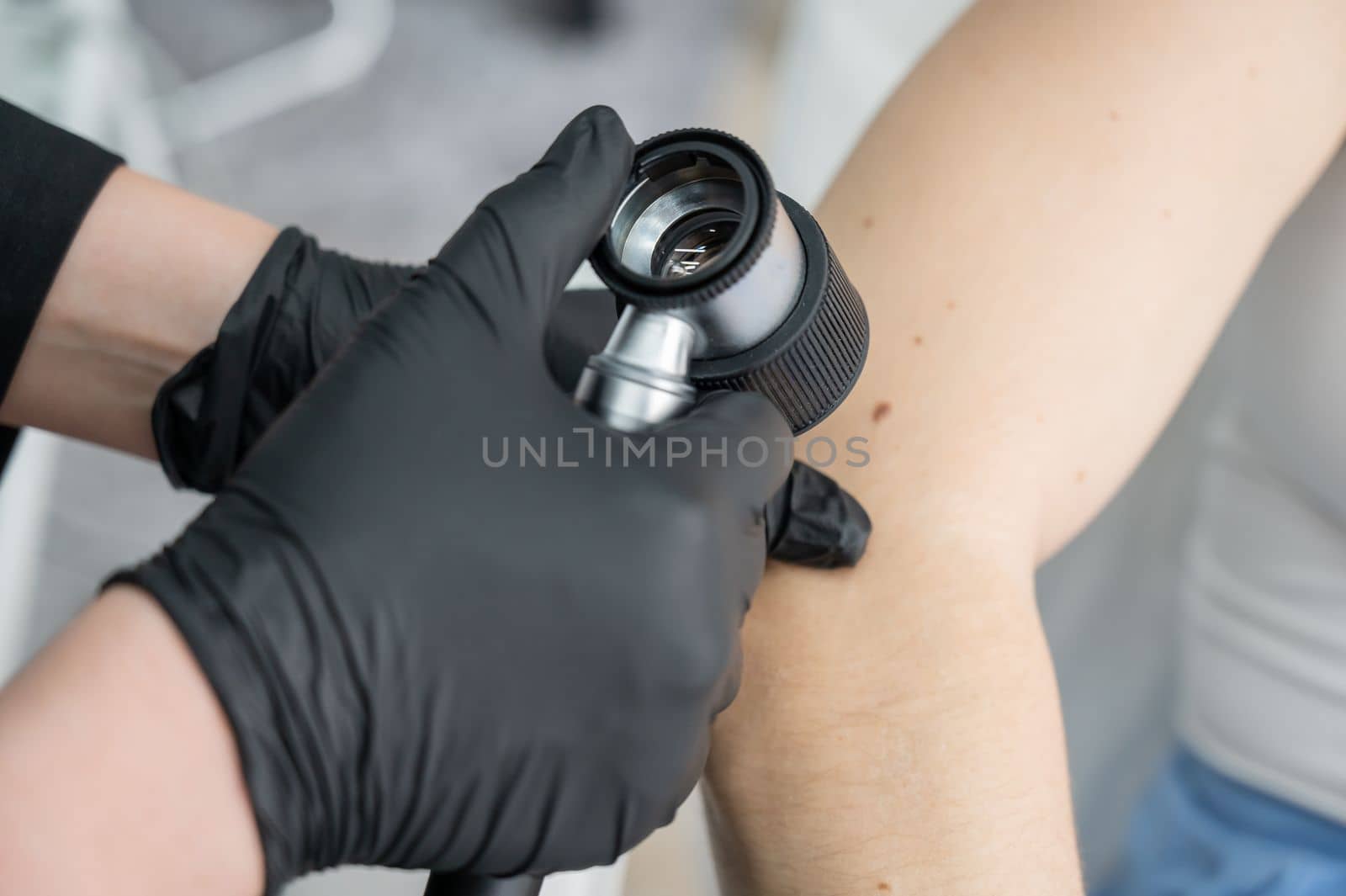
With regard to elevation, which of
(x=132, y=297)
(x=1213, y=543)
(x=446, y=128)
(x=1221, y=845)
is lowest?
(x=446, y=128)

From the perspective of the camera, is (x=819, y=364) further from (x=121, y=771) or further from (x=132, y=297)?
(x=132, y=297)

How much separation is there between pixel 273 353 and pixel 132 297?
0.12 metres

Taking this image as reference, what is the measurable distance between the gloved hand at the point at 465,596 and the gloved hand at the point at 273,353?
19 cm

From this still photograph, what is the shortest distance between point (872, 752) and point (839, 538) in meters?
0.15

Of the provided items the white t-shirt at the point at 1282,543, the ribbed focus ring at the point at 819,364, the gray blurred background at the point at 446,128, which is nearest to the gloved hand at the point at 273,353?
the ribbed focus ring at the point at 819,364

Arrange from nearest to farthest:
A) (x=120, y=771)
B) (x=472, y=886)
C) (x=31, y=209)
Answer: (x=120, y=771)
(x=472, y=886)
(x=31, y=209)

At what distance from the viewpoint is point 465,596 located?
499 millimetres

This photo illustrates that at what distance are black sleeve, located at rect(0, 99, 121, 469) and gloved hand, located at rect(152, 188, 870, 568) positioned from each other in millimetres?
114

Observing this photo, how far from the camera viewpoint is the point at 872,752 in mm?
683

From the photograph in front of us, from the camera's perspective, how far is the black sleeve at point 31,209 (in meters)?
0.72

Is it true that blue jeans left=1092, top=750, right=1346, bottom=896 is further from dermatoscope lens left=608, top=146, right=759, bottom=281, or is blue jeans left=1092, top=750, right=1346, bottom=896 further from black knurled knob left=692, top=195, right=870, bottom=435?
dermatoscope lens left=608, top=146, right=759, bottom=281

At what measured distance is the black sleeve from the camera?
72 cm

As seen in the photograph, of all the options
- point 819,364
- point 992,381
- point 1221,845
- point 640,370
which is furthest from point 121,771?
point 1221,845

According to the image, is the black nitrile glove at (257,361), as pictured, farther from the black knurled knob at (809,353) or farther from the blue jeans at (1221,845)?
the blue jeans at (1221,845)
